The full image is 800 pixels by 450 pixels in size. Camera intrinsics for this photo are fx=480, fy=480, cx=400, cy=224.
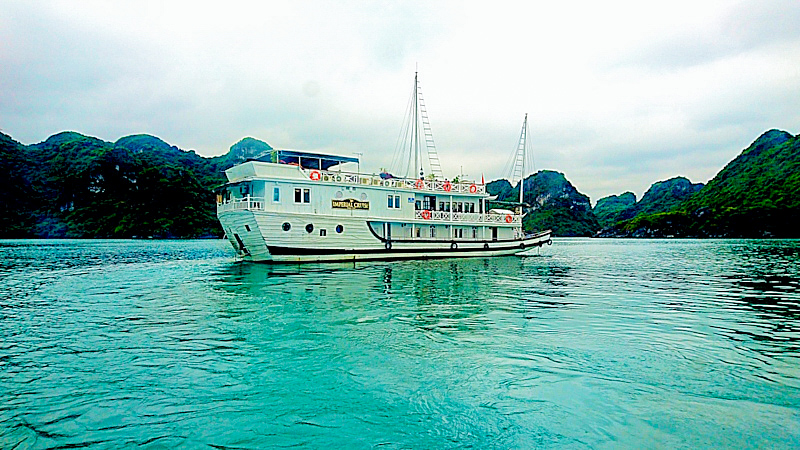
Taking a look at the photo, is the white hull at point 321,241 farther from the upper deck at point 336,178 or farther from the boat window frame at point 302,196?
the upper deck at point 336,178

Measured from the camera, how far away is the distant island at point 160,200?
110 meters

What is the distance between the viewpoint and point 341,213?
29.9m

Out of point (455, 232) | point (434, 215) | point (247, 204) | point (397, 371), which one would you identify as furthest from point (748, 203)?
point (397, 371)

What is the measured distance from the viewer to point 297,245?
28000mm

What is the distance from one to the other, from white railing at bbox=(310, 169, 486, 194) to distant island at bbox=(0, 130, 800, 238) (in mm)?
90308

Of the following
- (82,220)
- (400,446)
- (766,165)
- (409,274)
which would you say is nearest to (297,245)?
(409,274)

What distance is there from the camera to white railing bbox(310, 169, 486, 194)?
1160 inches

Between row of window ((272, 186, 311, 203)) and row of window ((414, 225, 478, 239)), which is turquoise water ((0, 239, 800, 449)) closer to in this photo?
row of window ((272, 186, 311, 203))

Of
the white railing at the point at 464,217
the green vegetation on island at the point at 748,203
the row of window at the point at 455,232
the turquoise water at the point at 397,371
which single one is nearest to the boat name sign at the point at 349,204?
the white railing at the point at 464,217

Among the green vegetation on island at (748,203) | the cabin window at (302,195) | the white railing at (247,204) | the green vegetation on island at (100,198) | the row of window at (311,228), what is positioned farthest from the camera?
the green vegetation on island at (748,203)

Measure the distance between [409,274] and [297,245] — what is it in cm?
740

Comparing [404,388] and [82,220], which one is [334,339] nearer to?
[404,388]

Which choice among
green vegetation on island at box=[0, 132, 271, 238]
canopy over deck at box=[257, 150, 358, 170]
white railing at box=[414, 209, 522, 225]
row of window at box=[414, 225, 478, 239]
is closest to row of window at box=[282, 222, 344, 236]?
canopy over deck at box=[257, 150, 358, 170]

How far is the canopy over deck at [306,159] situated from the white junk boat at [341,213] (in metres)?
0.06
